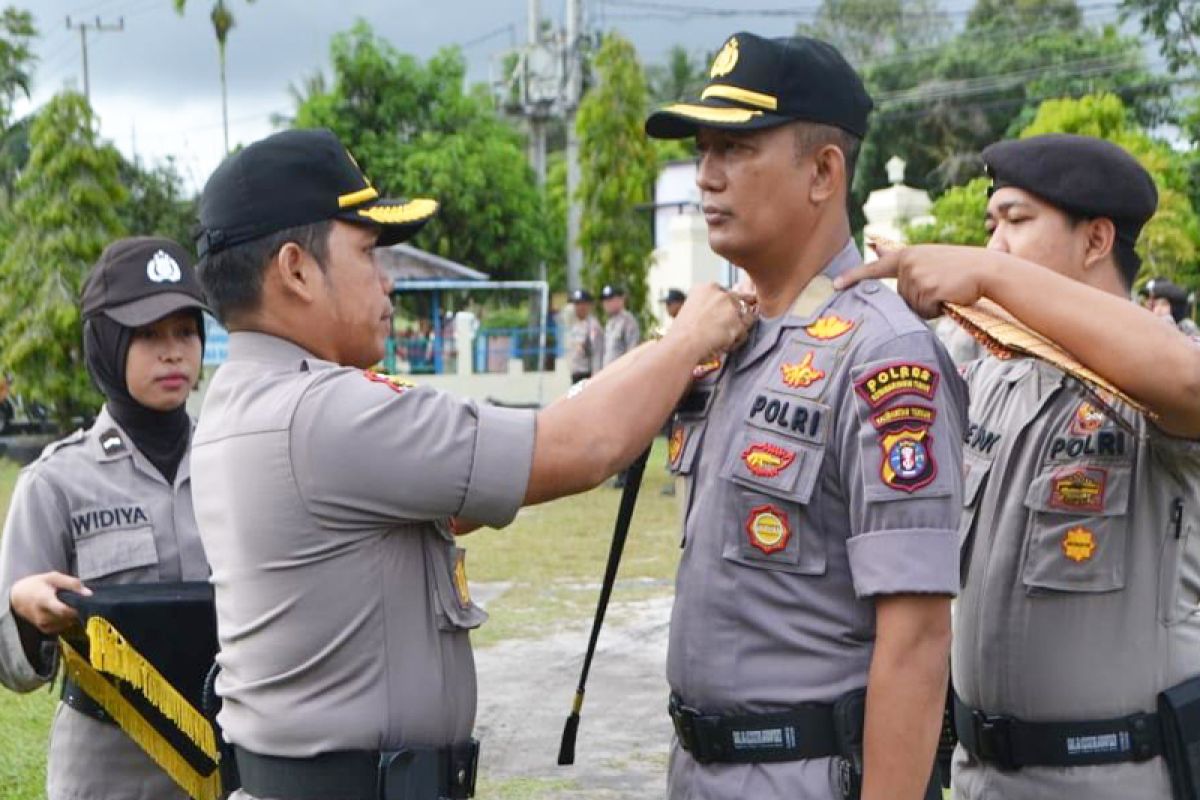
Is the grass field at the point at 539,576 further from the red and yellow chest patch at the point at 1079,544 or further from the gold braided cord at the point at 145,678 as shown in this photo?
the red and yellow chest patch at the point at 1079,544

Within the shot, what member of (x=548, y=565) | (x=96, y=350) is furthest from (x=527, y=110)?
(x=96, y=350)

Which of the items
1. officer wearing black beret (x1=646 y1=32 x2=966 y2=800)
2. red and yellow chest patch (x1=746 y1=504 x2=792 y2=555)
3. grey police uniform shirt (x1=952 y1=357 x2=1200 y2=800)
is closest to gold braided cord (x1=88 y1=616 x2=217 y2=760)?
officer wearing black beret (x1=646 y1=32 x2=966 y2=800)

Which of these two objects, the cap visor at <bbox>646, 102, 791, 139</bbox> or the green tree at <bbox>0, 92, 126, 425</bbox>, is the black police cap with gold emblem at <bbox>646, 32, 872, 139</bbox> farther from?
the green tree at <bbox>0, 92, 126, 425</bbox>

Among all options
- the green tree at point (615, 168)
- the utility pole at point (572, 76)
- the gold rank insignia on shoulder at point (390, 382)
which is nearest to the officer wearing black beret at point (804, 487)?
the gold rank insignia on shoulder at point (390, 382)

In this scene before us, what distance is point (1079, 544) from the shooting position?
10.1ft

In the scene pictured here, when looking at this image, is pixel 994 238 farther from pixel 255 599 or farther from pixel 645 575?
pixel 645 575

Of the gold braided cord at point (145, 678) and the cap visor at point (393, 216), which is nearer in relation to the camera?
the cap visor at point (393, 216)

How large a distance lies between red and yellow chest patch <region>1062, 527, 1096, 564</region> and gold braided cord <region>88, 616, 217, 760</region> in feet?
5.90

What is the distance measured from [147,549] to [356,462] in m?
1.27

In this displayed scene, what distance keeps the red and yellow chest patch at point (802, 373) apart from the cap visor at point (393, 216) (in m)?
0.71

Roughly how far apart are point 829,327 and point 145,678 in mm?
1670

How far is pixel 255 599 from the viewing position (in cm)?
276

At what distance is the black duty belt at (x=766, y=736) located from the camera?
2627 mm

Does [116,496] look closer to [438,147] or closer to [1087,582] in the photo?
[1087,582]
